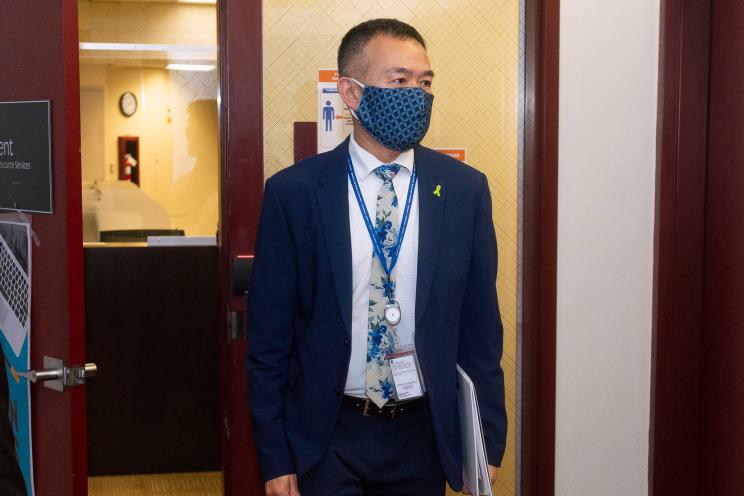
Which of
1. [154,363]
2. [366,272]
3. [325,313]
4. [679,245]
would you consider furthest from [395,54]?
[154,363]

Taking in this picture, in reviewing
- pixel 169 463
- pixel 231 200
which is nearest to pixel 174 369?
pixel 169 463

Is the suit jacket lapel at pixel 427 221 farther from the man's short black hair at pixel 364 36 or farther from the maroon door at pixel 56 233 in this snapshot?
the maroon door at pixel 56 233

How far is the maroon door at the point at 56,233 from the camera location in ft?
6.46

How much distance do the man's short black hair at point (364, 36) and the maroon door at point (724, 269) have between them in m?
1.12

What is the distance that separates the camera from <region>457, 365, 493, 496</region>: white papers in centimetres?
183

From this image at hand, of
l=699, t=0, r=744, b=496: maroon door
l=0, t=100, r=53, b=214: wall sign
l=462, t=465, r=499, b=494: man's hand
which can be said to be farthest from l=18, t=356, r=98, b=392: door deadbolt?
l=699, t=0, r=744, b=496: maroon door

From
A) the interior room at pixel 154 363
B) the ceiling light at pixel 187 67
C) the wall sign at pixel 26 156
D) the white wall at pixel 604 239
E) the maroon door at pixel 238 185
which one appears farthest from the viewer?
the ceiling light at pixel 187 67

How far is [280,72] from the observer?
8.27 feet

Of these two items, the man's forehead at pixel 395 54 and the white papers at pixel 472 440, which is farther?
the man's forehead at pixel 395 54

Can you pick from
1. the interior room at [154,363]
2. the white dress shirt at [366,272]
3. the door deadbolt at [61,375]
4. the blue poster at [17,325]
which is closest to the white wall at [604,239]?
the white dress shirt at [366,272]

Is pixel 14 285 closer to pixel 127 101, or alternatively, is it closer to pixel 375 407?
pixel 375 407

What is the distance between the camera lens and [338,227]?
1861 millimetres

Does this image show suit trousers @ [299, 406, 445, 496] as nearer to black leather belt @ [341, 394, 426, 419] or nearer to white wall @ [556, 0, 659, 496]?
black leather belt @ [341, 394, 426, 419]

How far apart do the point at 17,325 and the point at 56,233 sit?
344 mm
